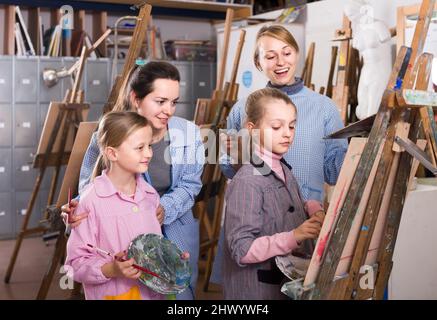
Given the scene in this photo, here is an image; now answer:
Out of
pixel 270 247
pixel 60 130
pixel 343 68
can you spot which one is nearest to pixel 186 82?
pixel 60 130

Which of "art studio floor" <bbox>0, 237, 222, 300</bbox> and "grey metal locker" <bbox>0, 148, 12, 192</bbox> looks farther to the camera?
"grey metal locker" <bbox>0, 148, 12, 192</bbox>

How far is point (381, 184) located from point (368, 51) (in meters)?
2.47

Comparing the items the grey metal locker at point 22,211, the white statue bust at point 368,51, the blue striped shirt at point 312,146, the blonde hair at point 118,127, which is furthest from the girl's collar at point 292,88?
the grey metal locker at point 22,211

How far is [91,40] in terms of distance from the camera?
19.9 feet

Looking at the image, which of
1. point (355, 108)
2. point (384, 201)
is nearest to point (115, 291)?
point (384, 201)

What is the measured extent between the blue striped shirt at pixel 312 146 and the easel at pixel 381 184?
525 mm

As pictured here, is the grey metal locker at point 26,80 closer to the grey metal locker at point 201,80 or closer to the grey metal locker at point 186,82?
the grey metal locker at point 186,82

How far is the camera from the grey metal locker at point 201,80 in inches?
247

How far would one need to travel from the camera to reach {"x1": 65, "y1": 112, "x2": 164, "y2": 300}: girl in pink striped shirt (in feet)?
5.71

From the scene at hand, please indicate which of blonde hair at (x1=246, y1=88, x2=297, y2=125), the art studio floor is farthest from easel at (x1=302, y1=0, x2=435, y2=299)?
the art studio floor

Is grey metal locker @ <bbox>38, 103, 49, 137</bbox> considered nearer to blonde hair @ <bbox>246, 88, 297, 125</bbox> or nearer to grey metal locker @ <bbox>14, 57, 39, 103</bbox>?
grey metal locker @ <bbox>14, 57, 39, 103</bbox>

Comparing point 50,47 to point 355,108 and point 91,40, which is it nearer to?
point 91,40

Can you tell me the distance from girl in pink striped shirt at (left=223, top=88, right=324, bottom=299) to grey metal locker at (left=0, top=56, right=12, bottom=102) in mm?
4168

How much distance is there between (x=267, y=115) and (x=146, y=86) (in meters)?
0.40
